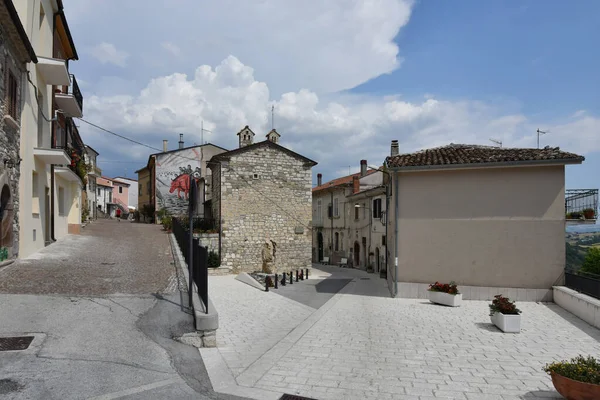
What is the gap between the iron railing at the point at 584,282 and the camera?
11570 millimetres

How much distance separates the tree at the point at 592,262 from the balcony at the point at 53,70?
82.8 ft

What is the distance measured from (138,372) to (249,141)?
26404 mm

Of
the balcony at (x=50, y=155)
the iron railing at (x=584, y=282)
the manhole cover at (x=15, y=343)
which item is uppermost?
the balcony at (x=50, y=155)

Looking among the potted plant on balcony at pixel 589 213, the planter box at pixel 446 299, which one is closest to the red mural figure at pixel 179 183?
the planter box at pixel 446 299

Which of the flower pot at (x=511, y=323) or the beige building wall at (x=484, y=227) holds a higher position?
the beige building wall at (x=484, y=227)

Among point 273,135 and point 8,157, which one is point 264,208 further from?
point 8,157

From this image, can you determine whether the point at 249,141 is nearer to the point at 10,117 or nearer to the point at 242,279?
the point at 242,279

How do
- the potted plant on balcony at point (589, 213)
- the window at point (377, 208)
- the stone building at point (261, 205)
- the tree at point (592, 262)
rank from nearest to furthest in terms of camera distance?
the potted plant on balcony at point (589, 213), the tree at point (592, 262), the stone building at point (261, 205), the window at point (377, 208)

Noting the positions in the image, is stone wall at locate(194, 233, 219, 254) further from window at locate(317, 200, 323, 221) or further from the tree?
the tree

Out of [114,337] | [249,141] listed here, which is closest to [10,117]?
[114,337]

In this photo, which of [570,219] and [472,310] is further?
[570,219]

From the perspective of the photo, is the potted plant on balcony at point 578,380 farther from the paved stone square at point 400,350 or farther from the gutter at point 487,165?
the gutter at point 487,165

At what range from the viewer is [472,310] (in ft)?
43.4

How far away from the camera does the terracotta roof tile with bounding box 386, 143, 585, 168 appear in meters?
14.6
